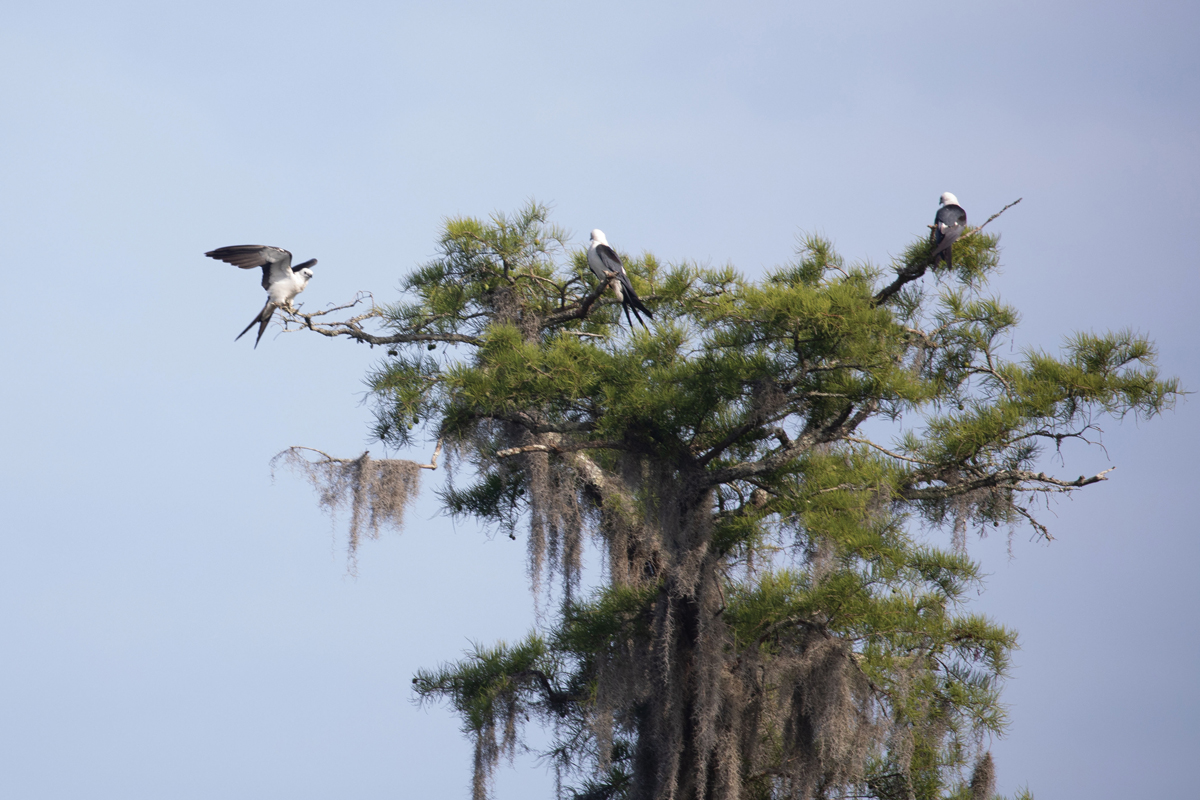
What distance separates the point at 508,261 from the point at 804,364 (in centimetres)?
227

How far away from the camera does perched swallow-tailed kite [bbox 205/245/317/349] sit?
308 inches

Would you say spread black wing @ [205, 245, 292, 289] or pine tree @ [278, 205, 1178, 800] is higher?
spread black wing @ [205, 245, 292, 289]

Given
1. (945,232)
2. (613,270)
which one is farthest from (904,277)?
(613,270)

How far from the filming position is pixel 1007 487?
22.0 feet

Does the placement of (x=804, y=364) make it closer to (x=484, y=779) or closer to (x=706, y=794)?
(x=706, y=794)

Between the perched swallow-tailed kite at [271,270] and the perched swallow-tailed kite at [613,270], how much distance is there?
7.00ft

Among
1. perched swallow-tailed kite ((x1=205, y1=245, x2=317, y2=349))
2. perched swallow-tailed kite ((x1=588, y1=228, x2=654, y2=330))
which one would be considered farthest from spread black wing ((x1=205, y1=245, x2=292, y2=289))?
perched swallow-tailed kite ((x1=588, y1=228, x2=654, y2=330))

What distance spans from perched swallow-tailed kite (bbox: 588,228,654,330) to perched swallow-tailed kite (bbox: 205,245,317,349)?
7.00ft

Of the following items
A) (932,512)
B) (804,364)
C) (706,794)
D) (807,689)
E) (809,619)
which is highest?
(804,364)

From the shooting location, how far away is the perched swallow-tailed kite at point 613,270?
7008 mm

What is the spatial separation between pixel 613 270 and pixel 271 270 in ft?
8.32

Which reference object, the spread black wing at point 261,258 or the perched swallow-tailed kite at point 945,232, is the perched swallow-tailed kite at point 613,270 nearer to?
the perched swallow-tailed kite at point 945,232

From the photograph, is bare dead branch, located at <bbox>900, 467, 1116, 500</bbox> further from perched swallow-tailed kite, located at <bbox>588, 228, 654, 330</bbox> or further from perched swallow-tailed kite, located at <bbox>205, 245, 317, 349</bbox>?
perched swallow-tailed kite, located at <bbox>205, 245, 317, 349</bbox>

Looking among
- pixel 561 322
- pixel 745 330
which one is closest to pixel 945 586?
pixel 745 330
